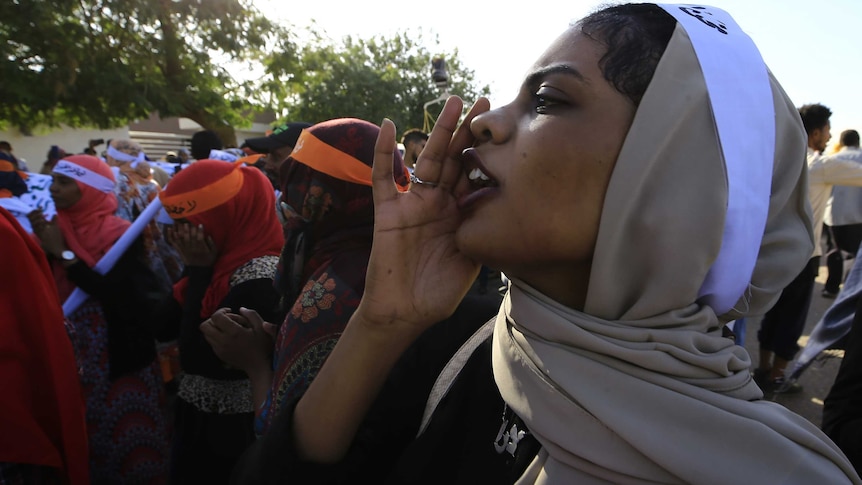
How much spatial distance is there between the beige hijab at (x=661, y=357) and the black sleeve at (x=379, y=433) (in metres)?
0.37

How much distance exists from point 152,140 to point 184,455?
32.1 m

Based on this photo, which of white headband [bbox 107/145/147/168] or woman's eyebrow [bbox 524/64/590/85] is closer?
woman's eyebrow [bbox 524/64/590/85]

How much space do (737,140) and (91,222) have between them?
3.95 metres

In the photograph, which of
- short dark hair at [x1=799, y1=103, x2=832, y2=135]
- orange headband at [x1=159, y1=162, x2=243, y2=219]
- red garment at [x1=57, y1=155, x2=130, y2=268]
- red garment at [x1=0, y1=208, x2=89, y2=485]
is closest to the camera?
red garment at [x1=0, y1=208, x2=89, y2=485]

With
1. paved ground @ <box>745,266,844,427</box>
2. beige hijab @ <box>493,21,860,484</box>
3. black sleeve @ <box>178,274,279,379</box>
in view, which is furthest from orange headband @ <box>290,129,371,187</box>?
paved ground @ <box>745,266,844,427</box>

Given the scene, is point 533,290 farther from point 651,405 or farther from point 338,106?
point 338,106

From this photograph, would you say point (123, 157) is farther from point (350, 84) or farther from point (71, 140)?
point (71, 140)

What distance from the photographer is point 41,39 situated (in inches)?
523

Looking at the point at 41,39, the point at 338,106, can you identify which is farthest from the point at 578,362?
the point at 338,106

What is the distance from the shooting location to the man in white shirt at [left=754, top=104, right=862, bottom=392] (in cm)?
450

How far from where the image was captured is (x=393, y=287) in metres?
1.12

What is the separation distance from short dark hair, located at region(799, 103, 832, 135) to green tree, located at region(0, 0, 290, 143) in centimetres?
1534

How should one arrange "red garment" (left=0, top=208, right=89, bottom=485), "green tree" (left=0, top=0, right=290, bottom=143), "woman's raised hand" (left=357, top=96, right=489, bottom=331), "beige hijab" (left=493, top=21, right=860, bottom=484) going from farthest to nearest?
"green tree" (left=0, top=0, right=290, bottom=143) < "red garment" (left=0, top=208, right=89, bottom=485) < "woman's raised hand" (left=357, top=96, right=489, bottom=331) < "beige hijab" (left=493, top=21, right=860, bottom=484)

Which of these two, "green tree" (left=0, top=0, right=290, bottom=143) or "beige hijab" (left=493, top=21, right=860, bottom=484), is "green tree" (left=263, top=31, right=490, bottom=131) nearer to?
"green tree" (left=0, top=0, right=290, bottom=143)
